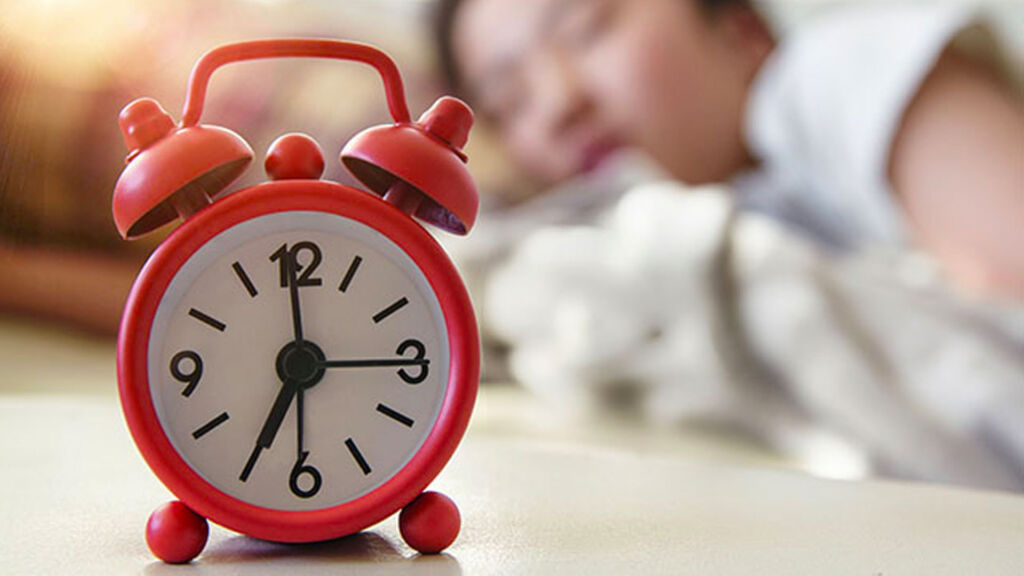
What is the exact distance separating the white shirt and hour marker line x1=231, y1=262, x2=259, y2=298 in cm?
103

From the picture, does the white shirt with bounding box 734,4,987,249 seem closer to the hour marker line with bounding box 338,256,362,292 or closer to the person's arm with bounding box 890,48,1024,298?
the person's arm with bounding box 890,48,1024,298

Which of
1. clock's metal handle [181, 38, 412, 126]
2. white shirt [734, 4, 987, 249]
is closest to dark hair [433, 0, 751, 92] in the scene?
white shirt [734, 4, 987, 249]

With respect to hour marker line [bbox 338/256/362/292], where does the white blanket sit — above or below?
above

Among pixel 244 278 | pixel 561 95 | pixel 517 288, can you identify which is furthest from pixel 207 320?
pixel 561 95

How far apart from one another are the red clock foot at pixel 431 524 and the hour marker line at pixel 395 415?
0.12 ft

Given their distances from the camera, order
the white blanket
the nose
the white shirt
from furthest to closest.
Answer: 1. the nose
2. the white shirt
3. the white blanket

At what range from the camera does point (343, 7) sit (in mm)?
1459

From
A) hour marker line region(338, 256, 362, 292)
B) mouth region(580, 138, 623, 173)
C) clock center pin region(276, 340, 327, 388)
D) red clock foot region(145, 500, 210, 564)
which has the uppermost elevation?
mouth region(580, 138, 623, 173)

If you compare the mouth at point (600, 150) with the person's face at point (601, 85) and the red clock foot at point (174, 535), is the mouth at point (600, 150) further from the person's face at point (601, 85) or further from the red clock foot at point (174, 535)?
the red clock foot at point (174, 535)

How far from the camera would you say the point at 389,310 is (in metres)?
0.44

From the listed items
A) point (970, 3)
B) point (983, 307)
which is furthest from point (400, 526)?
point (970, 3)

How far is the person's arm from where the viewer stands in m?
1.15

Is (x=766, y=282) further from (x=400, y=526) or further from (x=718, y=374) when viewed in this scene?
(x=400, y=526)

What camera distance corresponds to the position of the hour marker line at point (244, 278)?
0.43m
